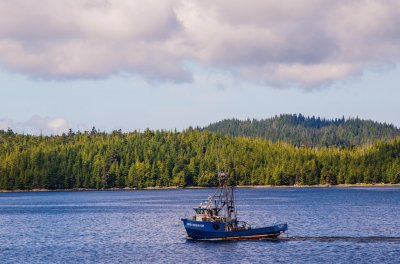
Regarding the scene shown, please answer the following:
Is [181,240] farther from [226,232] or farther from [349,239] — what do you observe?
[349,239]

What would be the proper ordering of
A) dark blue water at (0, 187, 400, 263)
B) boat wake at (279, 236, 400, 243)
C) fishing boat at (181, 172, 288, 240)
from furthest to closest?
fishing boat at (181, 172, 288, 240), boat wake at (279, 236, 400, 243), dark blue water at (0, 187, 400, 263)

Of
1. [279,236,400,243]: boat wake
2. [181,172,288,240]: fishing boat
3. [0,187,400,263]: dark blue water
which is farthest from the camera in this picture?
[181,172,288,240]: fishing boat

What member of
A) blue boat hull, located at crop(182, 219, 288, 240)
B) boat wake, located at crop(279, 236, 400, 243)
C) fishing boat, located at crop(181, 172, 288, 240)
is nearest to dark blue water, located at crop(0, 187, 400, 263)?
boat wake, located at crop(279, 236, 400, 243)

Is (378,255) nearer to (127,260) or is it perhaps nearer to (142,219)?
(127,260)

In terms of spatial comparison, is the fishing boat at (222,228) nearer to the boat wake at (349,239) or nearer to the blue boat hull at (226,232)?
the blue boat hull at (226,232)

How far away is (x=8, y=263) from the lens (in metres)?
104

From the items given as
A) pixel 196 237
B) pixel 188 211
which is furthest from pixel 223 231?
pixel 188 211

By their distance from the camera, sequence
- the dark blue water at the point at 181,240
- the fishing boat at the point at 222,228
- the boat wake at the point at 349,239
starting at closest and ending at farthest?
the dark blue water at the point at 181,240 < the boat wake at the point at 349,239 < the fishing boat at the point at 222,228

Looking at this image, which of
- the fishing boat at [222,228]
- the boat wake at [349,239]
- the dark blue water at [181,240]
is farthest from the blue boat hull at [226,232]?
the boat wake at [349,239]

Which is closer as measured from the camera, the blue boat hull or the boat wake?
the boat wake

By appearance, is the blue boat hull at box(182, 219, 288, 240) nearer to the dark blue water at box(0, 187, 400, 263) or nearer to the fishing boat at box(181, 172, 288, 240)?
the fishing boat at box(181, 172, 288, 240)

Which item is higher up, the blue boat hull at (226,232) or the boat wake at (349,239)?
the blue boat hull at (226,232)

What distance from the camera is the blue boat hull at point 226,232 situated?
120m

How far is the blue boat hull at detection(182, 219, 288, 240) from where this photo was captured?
12044 centimetres
